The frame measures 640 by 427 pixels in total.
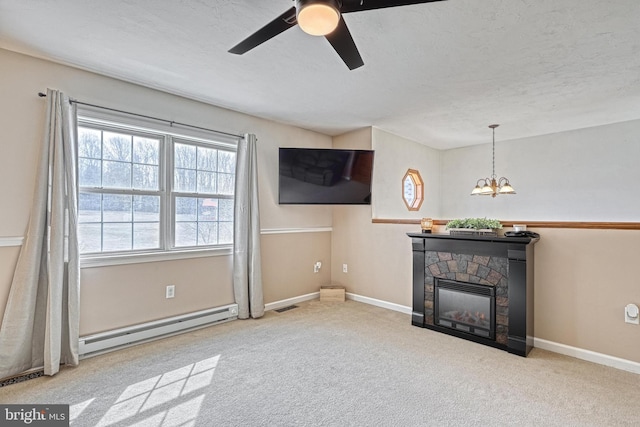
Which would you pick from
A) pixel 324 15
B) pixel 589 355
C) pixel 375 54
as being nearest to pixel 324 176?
pixel 375 54

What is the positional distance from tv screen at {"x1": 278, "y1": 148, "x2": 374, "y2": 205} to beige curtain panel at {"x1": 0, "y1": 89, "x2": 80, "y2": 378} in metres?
2.20

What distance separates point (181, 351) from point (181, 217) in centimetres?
135

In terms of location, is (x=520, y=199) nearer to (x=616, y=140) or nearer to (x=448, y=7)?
(x=616, y=140)

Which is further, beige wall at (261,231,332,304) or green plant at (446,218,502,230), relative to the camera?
beige wall at (261,231,332,304)

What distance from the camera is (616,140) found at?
4.22m

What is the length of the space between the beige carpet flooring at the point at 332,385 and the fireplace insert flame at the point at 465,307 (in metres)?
0.18

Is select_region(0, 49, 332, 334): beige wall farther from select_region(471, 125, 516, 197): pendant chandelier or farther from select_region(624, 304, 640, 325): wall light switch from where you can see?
select_region(624, 304, 640, 325): wall light switch

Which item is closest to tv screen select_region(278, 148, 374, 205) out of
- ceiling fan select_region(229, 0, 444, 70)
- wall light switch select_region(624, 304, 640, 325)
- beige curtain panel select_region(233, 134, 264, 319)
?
beige curtain panel select_region(233, 134, 264, 319)

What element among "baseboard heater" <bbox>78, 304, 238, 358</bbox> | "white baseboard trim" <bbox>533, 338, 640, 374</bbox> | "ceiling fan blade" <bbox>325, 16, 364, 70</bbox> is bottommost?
"white baseboard trim" <bbox>533, 338, 640, 374</bbox>

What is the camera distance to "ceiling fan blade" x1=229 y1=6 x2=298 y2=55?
1.52 metres

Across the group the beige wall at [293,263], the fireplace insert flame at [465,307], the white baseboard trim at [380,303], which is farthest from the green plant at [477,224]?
the beige wall at [293,263]

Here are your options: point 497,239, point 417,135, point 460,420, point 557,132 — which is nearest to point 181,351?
Answer: point 460,420

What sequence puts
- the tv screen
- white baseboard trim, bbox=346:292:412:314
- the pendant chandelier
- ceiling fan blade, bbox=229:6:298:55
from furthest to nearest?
the pendant chandelier
the tv screen
white baseboard trim, bbox=346:292:412:314
ceiling fan blade, bbox=229:6:298:55

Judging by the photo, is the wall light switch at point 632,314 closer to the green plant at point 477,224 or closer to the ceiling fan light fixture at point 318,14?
the green plant at point 477,224
